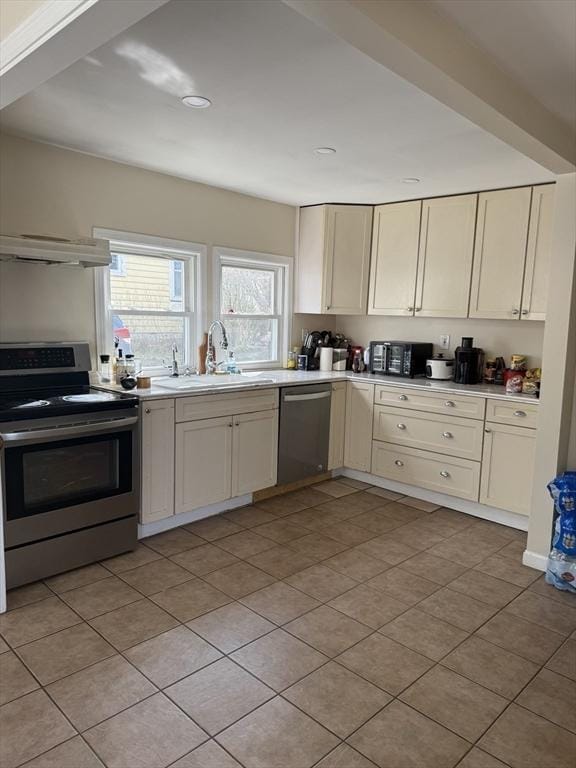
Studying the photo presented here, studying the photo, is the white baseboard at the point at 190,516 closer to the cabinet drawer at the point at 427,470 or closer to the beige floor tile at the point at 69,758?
the cabinet drawer at the point at 427,470

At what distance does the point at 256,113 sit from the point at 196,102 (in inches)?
11.5

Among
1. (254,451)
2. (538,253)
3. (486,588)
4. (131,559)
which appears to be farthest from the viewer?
(254,451)

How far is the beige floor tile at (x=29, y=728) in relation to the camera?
1.69 metres

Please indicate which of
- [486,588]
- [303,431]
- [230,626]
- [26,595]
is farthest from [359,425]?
[26,595]

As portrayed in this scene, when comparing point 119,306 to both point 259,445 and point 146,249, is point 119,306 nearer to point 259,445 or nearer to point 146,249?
point 146,249

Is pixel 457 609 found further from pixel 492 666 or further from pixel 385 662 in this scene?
pixel 385 662

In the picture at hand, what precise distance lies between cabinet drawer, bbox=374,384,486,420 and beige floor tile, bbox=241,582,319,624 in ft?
5.86

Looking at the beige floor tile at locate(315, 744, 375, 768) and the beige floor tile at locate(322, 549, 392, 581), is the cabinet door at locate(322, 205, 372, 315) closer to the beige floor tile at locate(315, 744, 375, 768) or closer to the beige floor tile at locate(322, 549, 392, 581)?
the beige floor tile at locate(322, 549, 392, 581)

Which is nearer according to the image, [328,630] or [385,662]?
[385,662]

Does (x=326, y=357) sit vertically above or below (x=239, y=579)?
above

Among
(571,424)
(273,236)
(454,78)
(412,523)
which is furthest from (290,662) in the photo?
(273,236)

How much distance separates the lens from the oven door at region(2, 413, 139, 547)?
8.40 feet

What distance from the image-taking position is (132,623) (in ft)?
7.88

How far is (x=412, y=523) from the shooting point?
3678 mm
